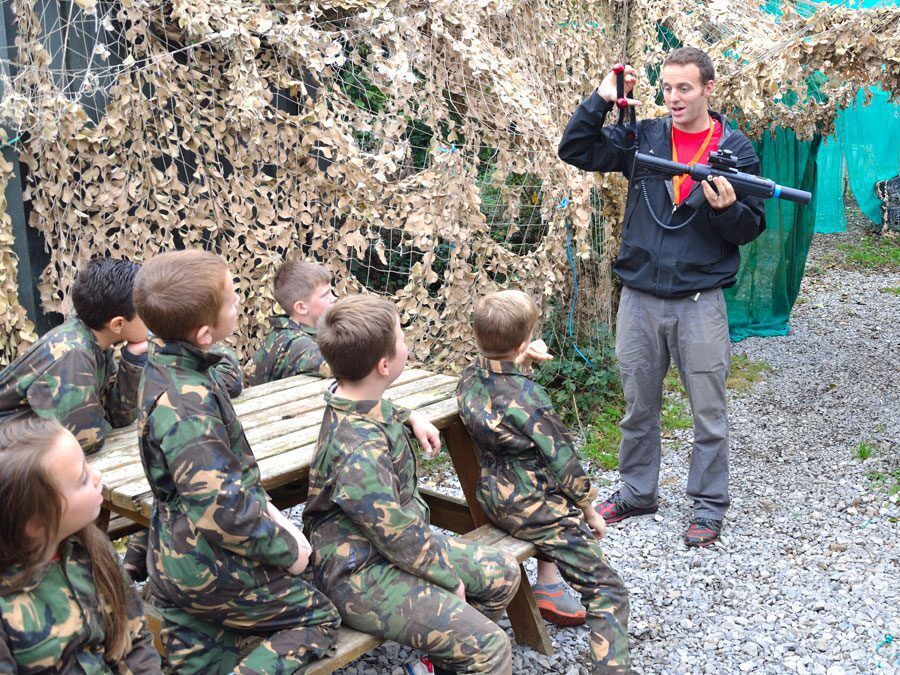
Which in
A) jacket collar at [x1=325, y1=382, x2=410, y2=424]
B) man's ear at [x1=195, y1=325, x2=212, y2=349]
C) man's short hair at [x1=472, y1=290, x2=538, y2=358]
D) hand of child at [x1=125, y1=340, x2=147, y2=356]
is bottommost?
hand of child at [x1=125, y1=340, x2=147, y2=356]

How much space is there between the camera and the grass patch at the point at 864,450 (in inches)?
196

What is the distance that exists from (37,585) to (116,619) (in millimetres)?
198

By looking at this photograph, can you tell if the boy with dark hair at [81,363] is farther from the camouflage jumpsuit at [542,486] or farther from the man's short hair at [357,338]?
the camouflage jumpsuit at [542,486]

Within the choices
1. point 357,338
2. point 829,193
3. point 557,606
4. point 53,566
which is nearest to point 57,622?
point 53,566

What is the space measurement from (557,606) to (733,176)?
1873 millimetres

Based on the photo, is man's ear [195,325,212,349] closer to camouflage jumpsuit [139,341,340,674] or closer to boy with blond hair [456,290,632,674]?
camouflage jumpsuit [139,341,340,674]

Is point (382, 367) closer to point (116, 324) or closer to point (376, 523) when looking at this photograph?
point (376, 523)

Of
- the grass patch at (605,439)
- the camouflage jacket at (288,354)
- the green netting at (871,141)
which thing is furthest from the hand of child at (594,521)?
the green netting at (871,141)

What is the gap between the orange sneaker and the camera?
10.6 ft

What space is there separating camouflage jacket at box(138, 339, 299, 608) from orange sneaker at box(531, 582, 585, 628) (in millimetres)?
1389

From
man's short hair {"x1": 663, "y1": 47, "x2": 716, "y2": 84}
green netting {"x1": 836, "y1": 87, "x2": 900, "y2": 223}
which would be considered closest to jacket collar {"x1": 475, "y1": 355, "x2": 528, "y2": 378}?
man's short hair {"x1": 663, "y1": 47, "x2": 716, "y2": 84}

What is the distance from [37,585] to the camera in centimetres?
170

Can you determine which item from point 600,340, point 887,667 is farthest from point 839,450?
point 887,667

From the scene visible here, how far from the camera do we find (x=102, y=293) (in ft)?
8.59
